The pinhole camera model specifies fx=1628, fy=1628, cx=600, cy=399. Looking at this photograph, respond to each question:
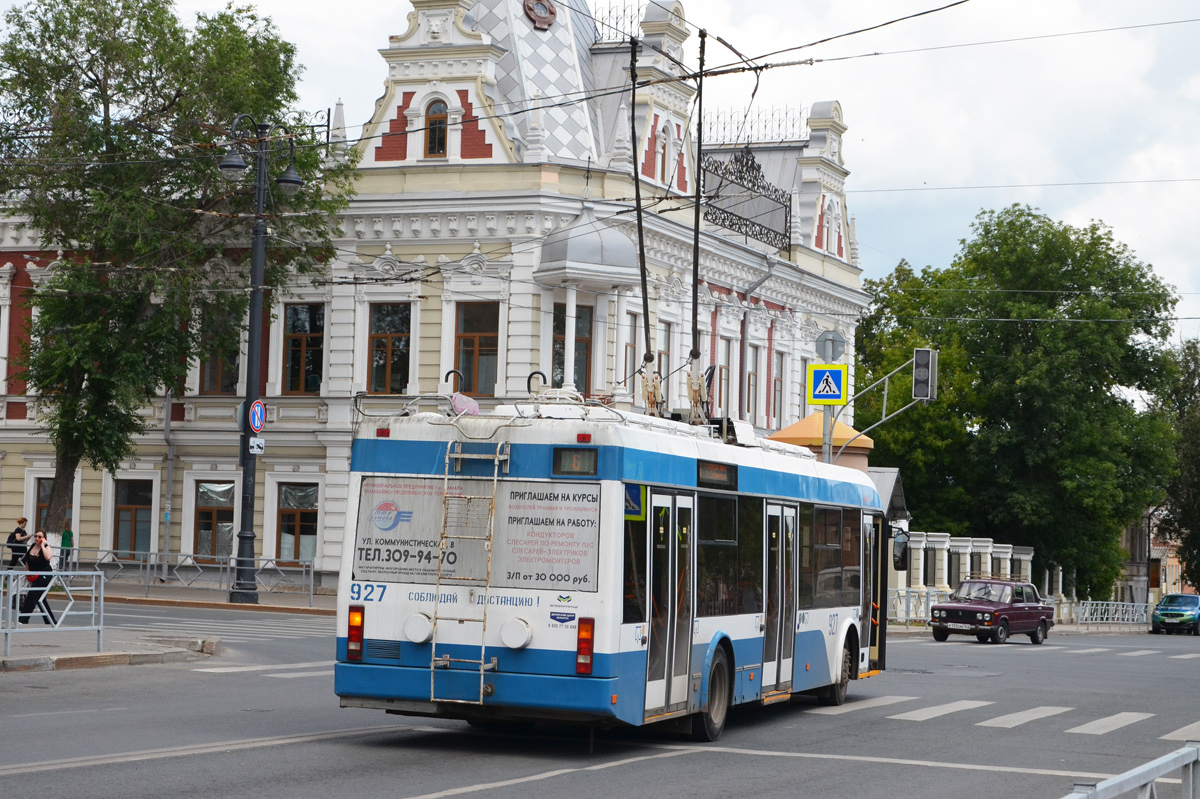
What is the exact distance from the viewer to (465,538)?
42.3ft

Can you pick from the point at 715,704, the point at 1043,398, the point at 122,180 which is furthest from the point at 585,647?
the point at 1043,398

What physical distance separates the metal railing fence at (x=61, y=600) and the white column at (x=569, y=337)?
19228 mm

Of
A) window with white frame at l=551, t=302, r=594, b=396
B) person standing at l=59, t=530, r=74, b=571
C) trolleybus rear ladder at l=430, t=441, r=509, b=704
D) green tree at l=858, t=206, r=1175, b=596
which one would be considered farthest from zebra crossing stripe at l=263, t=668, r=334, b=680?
green tree at l=858, t=206, r=1175, b=596

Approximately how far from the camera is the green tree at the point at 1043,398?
218 ft

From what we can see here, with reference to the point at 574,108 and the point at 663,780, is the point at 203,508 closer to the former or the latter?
the point at 574,108

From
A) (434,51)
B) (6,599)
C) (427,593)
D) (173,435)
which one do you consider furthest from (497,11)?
(427,593)

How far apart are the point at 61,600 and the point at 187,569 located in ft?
60.7

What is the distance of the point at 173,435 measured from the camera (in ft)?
142

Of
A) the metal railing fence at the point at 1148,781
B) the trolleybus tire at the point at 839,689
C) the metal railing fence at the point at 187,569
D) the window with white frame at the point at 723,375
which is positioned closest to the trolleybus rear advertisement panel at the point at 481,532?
the metal railing fence at the point at 1148,781

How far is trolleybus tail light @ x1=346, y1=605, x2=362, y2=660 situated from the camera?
42.7 ft

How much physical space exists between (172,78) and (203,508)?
39.1 feet

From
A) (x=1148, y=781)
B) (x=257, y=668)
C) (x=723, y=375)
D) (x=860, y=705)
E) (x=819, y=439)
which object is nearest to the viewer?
(x=1148, y=781)

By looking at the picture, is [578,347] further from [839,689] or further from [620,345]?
[839,689]

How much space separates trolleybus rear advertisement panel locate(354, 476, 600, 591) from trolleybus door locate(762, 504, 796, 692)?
12.3ft
